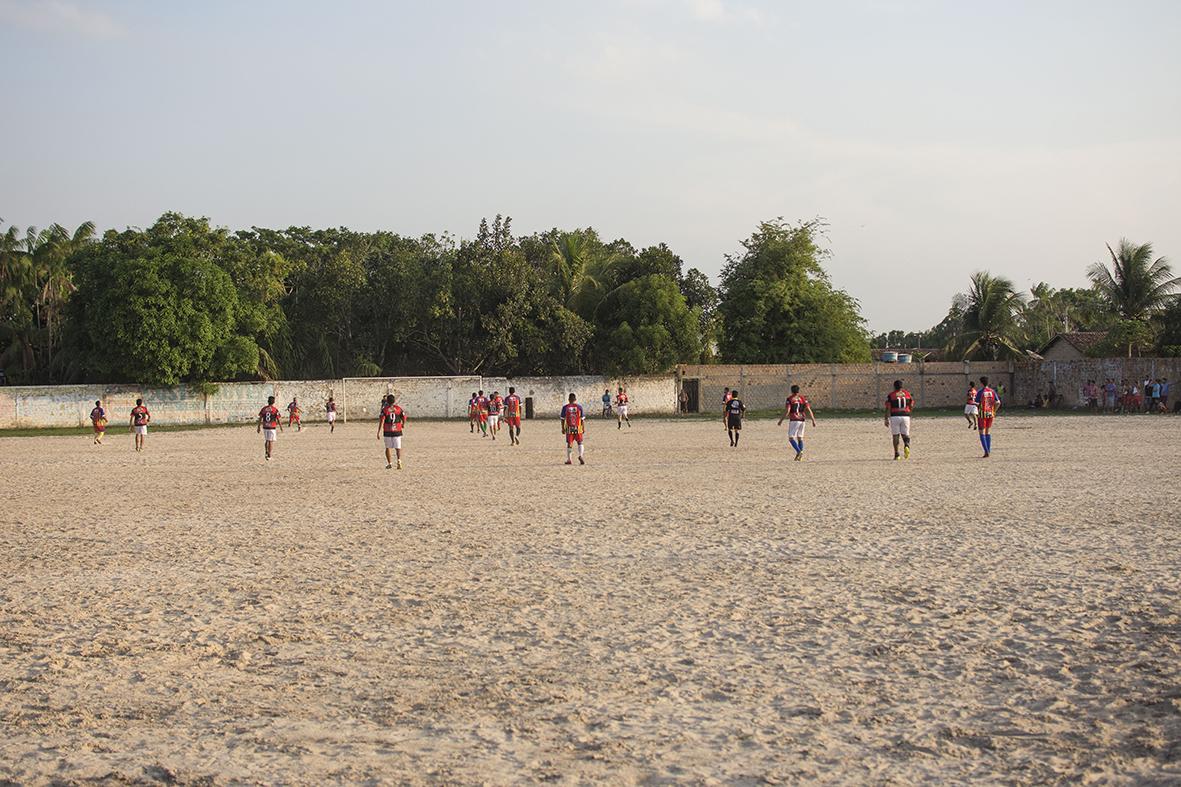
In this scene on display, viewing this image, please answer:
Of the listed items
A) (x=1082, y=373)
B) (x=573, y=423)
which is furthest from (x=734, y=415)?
(x=1082, y=373)

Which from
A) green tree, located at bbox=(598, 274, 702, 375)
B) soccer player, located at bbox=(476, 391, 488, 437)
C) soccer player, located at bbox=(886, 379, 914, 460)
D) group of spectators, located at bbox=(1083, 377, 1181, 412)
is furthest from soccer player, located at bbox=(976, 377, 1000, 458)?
green tree, located at bbox=(598, 274, 702, 375)

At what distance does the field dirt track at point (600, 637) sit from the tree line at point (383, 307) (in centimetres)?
3402

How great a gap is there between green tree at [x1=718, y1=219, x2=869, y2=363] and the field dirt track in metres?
41.8

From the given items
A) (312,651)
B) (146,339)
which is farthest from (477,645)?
(146,339)

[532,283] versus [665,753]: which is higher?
[532,283]

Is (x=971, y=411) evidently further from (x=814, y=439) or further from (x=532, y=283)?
(x=532, y=283)

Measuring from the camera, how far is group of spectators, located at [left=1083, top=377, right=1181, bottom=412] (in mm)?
44631

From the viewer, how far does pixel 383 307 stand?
56.2m

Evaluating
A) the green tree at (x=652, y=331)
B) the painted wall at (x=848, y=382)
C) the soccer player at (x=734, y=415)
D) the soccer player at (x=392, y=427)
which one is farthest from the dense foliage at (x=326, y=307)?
the soccer player at (x=392, y=427)

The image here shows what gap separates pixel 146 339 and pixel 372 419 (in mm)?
10860

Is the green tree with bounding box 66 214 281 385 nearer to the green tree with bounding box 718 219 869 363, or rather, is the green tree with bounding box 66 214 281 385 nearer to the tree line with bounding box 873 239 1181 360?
the green tree with bounding box 718 219 869 363

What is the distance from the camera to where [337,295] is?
5450cm

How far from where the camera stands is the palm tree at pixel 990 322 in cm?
5981

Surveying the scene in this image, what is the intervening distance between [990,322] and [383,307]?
3372 cm
